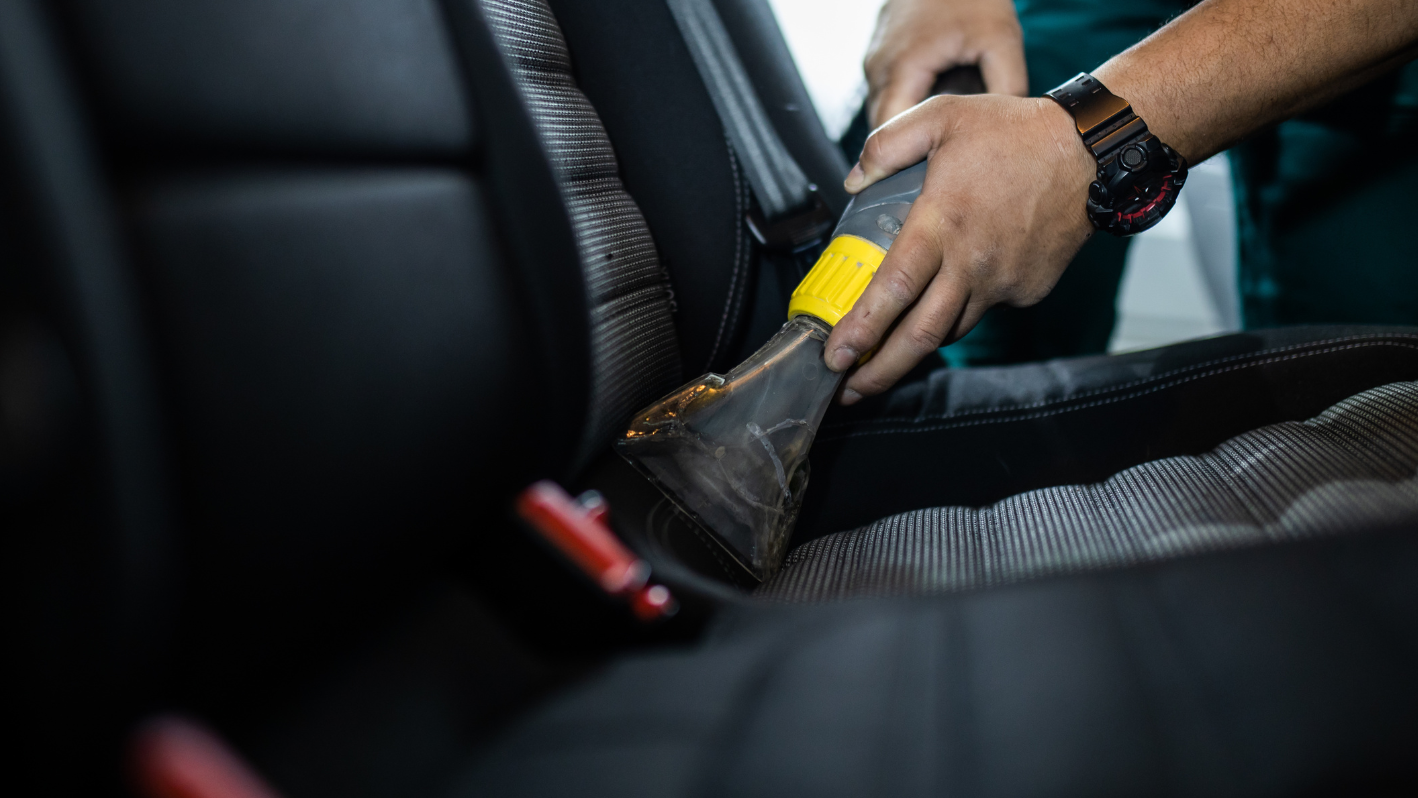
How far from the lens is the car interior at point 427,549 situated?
27cm

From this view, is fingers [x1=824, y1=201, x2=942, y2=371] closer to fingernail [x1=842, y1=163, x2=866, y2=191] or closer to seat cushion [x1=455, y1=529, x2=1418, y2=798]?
fingernail [x1=842, y1=163, x2=866, y2=191]

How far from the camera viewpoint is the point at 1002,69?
87cm

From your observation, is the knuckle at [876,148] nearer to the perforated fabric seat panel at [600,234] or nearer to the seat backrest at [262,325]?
the perforated fabric seat panel at [600,234]

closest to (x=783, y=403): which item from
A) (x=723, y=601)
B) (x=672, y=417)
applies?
(x=672, y=417)

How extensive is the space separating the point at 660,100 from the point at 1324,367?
0.62m

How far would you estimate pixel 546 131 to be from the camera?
0.56 m

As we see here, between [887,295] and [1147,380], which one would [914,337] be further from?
[1147,380]

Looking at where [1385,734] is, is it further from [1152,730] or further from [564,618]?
[564,618]

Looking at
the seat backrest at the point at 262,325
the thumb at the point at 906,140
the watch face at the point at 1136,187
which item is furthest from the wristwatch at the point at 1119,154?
the seat backrest at the point at 262,325

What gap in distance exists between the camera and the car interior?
27 cm

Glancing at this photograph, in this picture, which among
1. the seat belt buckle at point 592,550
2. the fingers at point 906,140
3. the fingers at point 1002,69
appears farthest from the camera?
the fingers at point 1002,69

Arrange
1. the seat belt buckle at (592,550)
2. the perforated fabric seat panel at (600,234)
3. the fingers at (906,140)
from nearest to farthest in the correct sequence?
the seat belt buckle at (592,550)
the perforated fabric seat panel at (600,234)
the fingers at (906,140)

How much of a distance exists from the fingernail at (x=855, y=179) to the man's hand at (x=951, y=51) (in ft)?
0.77

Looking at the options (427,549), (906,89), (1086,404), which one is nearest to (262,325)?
(427,549)
